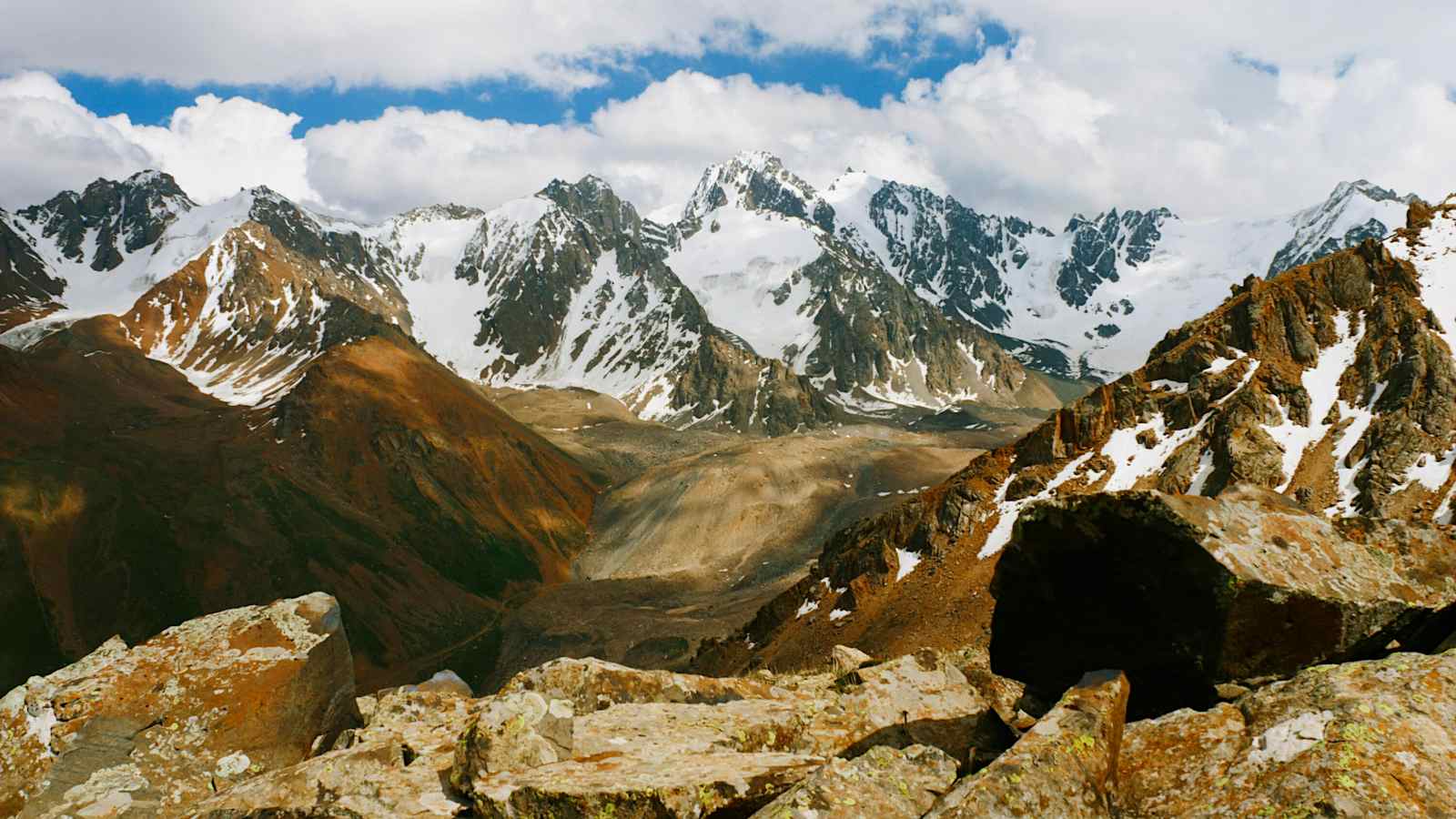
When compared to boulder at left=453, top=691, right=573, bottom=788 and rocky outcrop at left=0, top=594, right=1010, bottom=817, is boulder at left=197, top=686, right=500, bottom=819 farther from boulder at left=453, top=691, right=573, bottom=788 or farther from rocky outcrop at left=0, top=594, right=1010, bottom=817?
boulder at left=453, top=691, right=573, bottom=788

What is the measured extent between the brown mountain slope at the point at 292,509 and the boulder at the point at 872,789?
3227 inches

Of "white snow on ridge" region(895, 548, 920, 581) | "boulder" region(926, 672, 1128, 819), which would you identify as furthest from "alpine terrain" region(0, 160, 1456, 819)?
"white snow on ridge" region(895, 548, 920, 581)

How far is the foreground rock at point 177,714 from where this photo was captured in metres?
15.0

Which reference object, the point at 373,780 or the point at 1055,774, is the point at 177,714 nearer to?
the point at 373,780

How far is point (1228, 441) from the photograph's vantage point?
163 ft

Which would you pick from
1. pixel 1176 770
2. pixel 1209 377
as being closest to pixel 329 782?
pixel 1176 770

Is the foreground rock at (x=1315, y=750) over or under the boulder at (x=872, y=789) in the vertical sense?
Answer: over

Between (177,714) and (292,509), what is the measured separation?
91.9 meters

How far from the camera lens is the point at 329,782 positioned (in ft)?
38.7

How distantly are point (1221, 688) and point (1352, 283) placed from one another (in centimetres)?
6175

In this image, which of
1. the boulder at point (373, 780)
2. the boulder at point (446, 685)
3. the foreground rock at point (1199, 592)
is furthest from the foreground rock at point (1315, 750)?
the boulder at point (446, 685)

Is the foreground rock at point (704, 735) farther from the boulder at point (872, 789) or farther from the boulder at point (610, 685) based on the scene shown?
the boulder at point (872, 789)

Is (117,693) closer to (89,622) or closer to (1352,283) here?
(1352,283)

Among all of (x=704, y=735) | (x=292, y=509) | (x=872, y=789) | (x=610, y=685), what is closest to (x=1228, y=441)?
(x=610, y=685)
